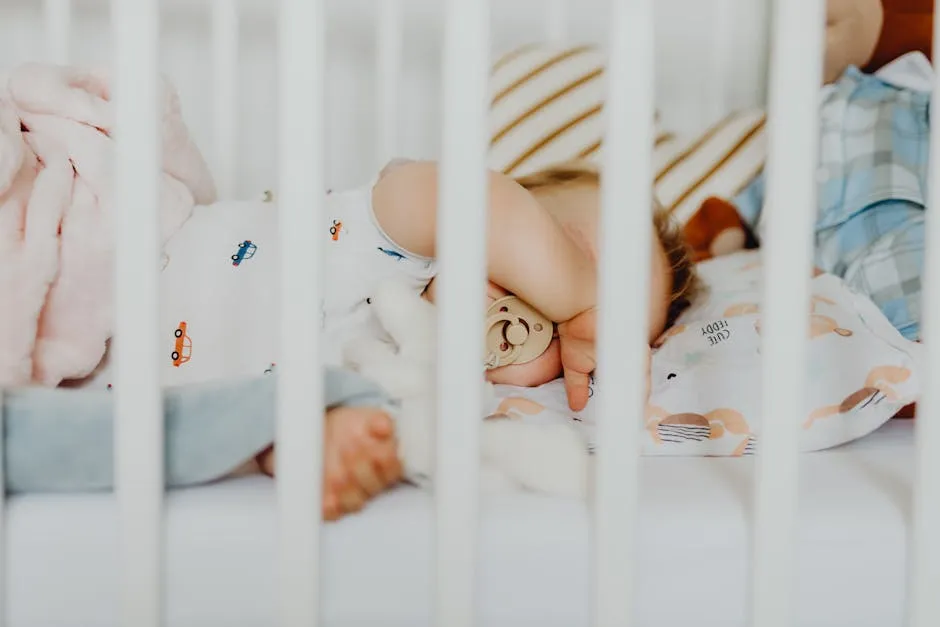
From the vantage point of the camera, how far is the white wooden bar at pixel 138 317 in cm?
55

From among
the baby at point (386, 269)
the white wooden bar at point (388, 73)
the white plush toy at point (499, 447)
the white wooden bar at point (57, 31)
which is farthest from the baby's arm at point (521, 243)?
the white wooden bar at point (57, 31)

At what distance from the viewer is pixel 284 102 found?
55cm

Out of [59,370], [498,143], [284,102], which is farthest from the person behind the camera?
[498,143]

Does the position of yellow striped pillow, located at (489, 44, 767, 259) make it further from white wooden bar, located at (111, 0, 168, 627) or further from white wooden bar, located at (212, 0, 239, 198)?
white wooden bar, located at (111, 0, 168, 627)

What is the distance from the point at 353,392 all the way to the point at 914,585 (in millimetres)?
385

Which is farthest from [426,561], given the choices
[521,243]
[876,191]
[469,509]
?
[876,191]

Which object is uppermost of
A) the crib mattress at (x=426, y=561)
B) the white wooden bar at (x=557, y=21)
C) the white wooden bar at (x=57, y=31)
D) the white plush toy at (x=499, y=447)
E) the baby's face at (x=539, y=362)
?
the white wooden bar at (x=557, y=21)

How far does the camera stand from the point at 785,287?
578 mm

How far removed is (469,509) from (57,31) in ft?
2.83

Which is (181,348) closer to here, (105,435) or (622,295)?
(105,435)

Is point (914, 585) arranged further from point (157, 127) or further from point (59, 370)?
point (59, 370)

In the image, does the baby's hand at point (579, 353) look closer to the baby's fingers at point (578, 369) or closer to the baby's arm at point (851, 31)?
the baby's fingers at point (578, 369)

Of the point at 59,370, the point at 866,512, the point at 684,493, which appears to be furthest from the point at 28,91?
the point at 866,512

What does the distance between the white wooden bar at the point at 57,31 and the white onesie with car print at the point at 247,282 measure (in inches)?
12.9
